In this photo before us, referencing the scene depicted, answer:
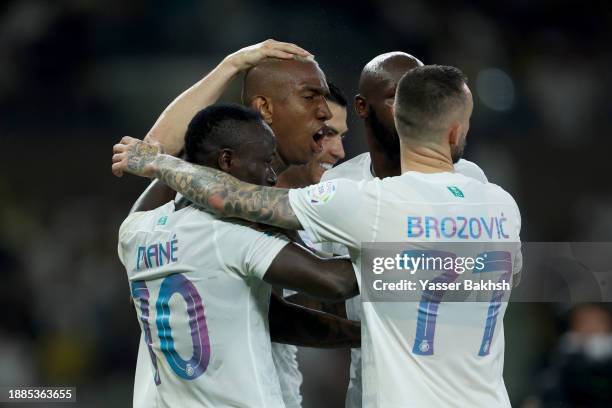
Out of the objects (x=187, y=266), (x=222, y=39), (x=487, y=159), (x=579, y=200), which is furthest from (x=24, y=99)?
(x=187, y=266)

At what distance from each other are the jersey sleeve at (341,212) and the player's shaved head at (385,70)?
1252 mm

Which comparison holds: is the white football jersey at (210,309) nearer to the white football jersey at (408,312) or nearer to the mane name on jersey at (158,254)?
the mane name on jersey at (158,254)

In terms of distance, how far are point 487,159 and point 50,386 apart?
14.3 feet

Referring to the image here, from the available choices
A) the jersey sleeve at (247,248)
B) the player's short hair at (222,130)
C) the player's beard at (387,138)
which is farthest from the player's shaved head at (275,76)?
the jersey sleeve at (247,248)

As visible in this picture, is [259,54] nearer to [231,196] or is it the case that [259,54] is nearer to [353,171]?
[353,171]

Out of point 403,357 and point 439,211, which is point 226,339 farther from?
point 439,211

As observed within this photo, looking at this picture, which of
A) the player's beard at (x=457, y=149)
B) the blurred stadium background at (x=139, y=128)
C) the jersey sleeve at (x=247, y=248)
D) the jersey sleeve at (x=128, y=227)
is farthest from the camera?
the blurred stadium background at (x=139, y=128)

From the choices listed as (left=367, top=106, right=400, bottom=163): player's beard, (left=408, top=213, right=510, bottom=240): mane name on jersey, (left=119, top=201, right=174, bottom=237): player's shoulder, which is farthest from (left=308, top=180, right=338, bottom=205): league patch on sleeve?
(left=367, top=106, right=400, bottom=163): player's beard

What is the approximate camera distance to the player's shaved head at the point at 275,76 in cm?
427

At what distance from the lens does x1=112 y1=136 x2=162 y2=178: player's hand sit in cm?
357

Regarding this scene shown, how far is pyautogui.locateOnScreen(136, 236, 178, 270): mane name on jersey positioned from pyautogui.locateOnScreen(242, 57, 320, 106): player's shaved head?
1.19 m

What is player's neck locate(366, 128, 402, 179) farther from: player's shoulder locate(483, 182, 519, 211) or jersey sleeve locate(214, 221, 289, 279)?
jersey sleeve locate(214, 221, 289, 279)

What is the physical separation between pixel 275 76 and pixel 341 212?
128 centimetres

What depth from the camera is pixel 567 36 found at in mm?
10281
